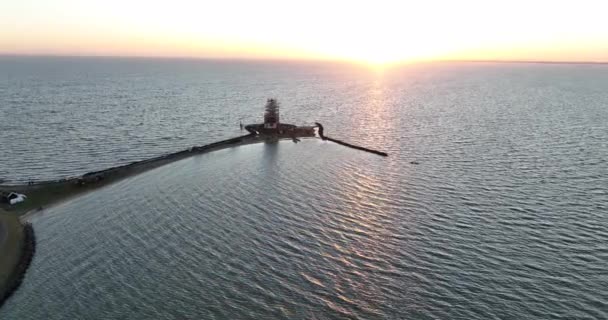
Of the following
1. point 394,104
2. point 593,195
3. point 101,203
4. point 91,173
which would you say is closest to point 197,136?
point 91,173

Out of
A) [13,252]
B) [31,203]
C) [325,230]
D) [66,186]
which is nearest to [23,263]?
[13,252]

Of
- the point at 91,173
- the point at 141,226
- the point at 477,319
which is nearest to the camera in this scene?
the point at 477,319

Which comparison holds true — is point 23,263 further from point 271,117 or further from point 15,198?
point 271,117

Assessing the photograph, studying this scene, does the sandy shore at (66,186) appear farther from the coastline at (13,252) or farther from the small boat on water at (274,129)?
the small boat on water at (274,129)

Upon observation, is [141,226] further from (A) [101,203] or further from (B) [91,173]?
(B) [91,173]

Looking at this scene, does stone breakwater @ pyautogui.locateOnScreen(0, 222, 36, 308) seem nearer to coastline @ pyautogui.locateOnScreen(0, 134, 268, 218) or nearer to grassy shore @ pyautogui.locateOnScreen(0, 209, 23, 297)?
grassy shore @ pyautogui.locateOnScreen(0, 209, 23, 297)

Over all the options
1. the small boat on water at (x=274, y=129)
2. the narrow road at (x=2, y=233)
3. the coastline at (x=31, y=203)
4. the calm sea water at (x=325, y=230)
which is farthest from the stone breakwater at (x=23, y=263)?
the small boat on water at (x=274, y=129)
